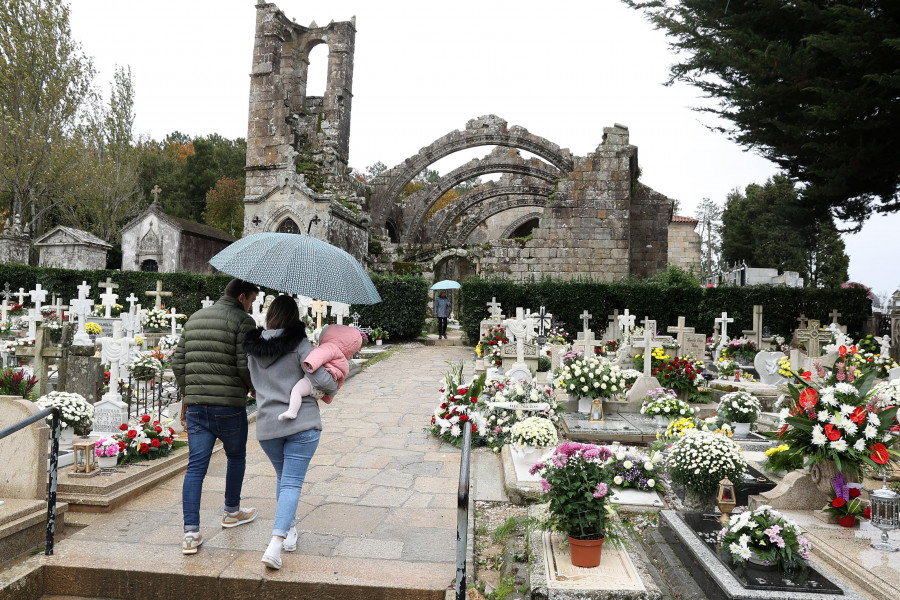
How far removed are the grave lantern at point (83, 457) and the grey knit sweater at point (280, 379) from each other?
7.10 ft

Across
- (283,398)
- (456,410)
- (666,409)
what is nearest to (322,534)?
(283,398)

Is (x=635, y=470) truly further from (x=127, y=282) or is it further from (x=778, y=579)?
(x=127, y=282)

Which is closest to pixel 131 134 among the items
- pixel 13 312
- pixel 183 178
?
pixel 183 178

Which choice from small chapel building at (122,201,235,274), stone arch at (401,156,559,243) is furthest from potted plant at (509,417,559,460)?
small chapel building at (122,201,235,274)

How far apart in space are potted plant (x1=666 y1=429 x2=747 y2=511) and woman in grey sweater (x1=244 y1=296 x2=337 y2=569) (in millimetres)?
2703

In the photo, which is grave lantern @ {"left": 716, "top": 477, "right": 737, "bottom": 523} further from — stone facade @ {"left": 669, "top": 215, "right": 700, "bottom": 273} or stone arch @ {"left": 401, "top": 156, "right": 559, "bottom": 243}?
stone facade @ {"left": 669, "top": 215, "right": 700, "bottom": 273}

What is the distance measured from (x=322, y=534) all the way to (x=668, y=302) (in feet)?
50.8

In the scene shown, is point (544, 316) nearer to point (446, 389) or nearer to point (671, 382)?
point (671, 382)

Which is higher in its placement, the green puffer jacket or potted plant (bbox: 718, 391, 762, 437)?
the green puffer jacket

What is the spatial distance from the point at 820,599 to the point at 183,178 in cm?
4559

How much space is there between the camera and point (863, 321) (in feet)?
55.8

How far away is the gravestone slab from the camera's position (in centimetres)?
388

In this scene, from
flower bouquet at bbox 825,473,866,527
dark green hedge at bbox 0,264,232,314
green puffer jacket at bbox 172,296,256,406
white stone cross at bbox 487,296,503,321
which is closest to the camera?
green puffer jacket at bbox 172,296,256,406

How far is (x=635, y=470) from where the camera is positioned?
191 inches
